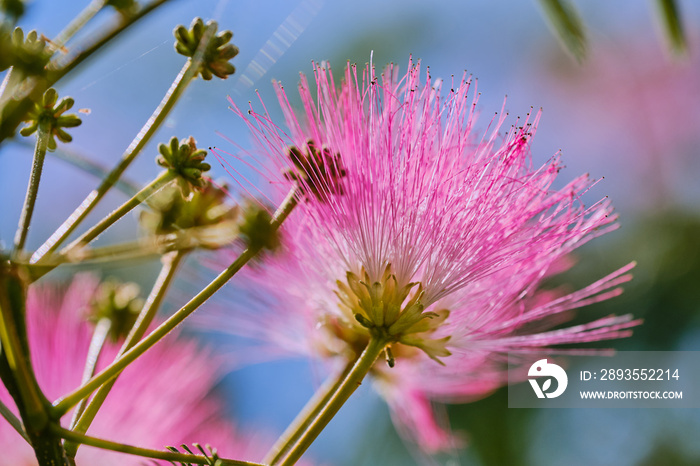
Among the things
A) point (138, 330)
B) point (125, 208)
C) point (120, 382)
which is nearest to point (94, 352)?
point (138, 330)

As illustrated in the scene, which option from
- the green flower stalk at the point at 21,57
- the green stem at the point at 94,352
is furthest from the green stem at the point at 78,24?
the green stem at the point at 94,352

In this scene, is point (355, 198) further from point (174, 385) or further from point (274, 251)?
point (174, 385)

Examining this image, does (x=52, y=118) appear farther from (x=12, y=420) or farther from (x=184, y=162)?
(x=12, y=420)

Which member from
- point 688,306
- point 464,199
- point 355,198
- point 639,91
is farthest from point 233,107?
point 639,91

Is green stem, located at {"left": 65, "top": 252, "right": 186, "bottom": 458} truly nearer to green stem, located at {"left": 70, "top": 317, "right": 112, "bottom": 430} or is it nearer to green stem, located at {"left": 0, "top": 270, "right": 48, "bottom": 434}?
green stem, located at {"left": 70, "top": 317, "right": 112, "bottom": 430}

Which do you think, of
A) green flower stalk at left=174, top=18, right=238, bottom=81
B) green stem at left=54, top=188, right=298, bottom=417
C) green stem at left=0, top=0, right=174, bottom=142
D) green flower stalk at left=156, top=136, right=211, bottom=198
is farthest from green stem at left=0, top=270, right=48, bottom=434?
green flower stalk at left=174, top=18, right=238, bottom=81

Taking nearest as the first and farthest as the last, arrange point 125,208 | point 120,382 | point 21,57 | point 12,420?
point 21,57, point 12,420, point 125,208, point 120,382
